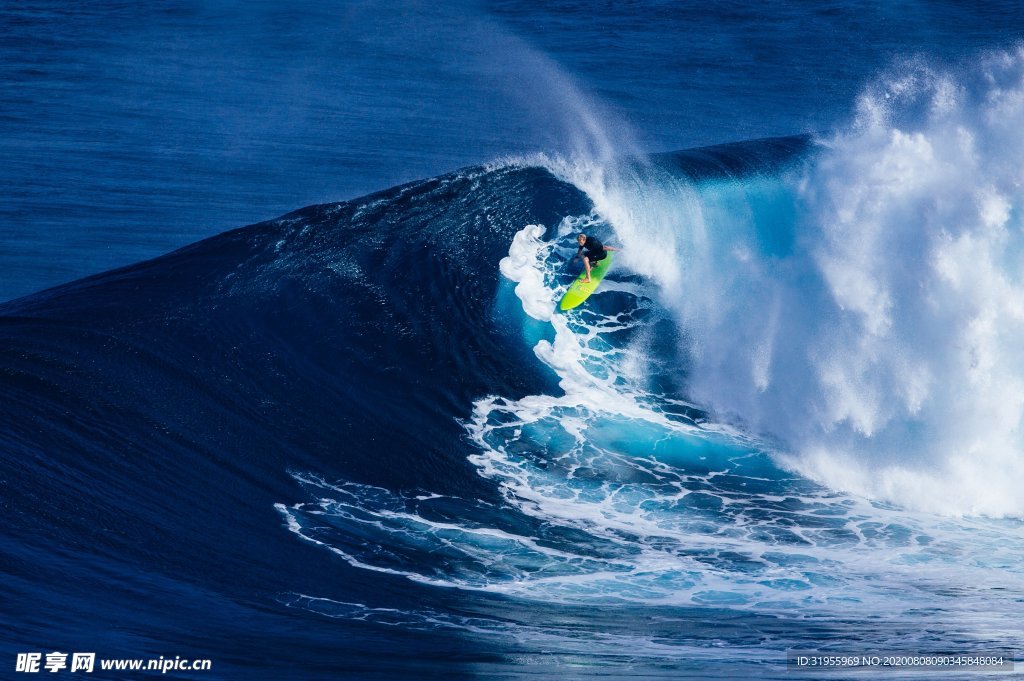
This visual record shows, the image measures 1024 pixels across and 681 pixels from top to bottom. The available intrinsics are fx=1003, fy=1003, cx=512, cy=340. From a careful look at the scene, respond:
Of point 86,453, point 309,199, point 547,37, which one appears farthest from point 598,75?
point 86,453

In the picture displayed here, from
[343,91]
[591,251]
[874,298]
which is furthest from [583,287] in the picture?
[343,91]

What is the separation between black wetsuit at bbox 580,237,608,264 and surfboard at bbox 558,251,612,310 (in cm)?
44

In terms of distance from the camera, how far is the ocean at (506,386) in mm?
12344

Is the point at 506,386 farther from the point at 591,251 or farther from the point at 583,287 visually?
→ the point at 591,251

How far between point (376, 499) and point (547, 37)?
26.4 metres

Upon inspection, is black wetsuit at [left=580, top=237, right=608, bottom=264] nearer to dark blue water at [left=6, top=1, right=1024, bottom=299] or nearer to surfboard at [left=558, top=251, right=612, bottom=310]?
surfboard at [left=558, top=251, right=612, bottom=310]

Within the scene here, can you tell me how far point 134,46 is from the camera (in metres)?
35.3

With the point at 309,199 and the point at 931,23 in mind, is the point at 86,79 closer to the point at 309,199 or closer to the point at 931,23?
the point at 309,199

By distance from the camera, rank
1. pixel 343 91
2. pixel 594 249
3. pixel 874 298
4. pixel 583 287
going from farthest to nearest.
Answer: pixel 343 91 < pixel 583 287 < pixel 594 249 < pixel 874 298

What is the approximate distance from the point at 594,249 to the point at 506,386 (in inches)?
157

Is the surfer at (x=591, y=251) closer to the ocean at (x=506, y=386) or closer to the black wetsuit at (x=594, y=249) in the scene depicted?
the black wetsuit at (x=594, y=249)

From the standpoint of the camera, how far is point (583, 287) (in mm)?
20906

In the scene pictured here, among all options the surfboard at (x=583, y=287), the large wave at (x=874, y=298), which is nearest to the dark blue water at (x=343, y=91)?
the large wave at (x=874, y=298)

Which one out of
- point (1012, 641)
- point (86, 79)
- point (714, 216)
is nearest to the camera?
point (1012, 641)
